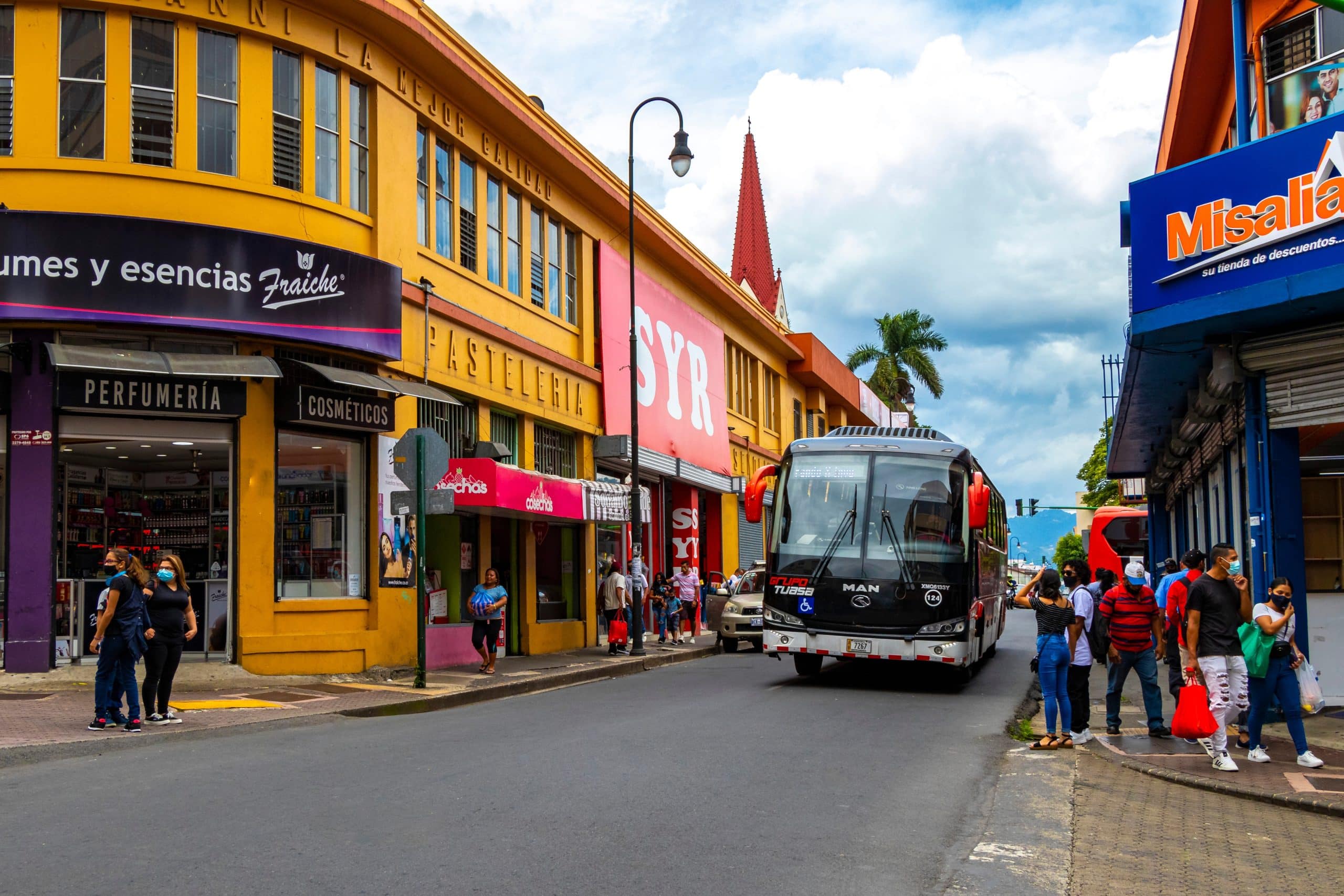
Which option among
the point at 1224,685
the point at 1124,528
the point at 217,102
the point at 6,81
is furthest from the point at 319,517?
the point at 1124,528

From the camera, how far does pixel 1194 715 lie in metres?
10.2

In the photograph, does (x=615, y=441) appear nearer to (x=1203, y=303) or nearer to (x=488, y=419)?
(x=488, y=419)

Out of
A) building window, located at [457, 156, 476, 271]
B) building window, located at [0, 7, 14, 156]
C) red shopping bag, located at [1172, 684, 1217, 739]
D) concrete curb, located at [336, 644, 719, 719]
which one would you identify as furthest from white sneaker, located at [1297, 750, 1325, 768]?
building window, located at [0, 7, 14, 156]

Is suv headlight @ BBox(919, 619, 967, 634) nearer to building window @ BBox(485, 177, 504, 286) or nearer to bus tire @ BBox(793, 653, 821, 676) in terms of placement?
bus tire @ BBox(793, 653, 821, 676)

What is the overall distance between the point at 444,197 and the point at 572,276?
611 cm

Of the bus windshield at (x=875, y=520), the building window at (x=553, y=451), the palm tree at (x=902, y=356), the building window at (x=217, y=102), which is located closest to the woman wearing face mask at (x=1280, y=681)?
the bus windshield at (x=875, y=520)

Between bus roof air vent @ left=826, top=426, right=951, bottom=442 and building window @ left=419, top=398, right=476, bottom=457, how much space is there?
263 inches

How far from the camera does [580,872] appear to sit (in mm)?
6418

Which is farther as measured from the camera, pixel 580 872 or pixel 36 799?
pixel 36 799

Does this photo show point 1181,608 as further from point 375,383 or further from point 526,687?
point 375,383

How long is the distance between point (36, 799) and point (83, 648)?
8288 millimetres

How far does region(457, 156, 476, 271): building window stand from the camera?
22.2 metres

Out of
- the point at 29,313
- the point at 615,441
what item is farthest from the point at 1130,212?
the point at 615,441

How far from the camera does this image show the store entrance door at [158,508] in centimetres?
1606
